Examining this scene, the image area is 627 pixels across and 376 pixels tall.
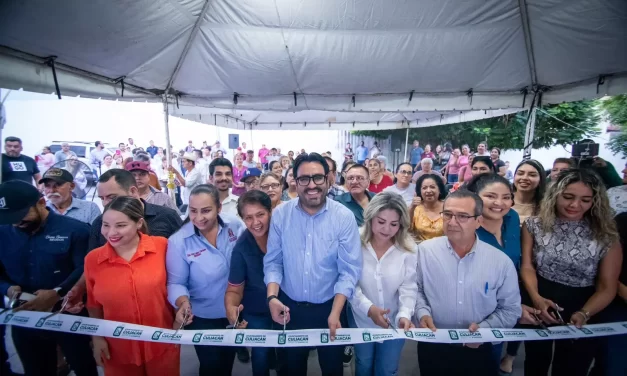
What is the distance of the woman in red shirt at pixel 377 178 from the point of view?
4770 millimetres

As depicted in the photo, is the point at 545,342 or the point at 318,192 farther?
the point at 545,342

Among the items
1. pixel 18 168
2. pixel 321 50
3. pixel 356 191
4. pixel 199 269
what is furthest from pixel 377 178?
pixel 18 168

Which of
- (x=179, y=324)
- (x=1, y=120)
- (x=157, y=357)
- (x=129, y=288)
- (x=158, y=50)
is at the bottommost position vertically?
(x=157, y=357)

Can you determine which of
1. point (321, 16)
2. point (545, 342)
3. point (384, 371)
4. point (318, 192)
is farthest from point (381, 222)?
point (321, 16)

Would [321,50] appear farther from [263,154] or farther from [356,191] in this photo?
[263,154]

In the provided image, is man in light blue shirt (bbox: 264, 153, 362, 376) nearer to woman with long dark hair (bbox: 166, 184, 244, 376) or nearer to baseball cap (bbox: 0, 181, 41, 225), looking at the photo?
woman with long dark hair (bbox: 166, 184, 244, 376)

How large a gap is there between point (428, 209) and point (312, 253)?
5.46 ft

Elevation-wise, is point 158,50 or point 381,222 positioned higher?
point 158,50

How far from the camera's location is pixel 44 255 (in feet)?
6.47

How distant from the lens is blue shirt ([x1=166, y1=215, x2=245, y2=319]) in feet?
6.24

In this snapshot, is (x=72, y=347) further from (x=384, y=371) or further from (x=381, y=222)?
(x=381, y=222)

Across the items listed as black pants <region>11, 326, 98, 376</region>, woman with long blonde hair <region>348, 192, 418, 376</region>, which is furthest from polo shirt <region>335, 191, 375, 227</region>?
black pants <region>11, 326, 98, 376</region>

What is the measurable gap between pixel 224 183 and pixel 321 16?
2.51 metres

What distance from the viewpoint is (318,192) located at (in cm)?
189
